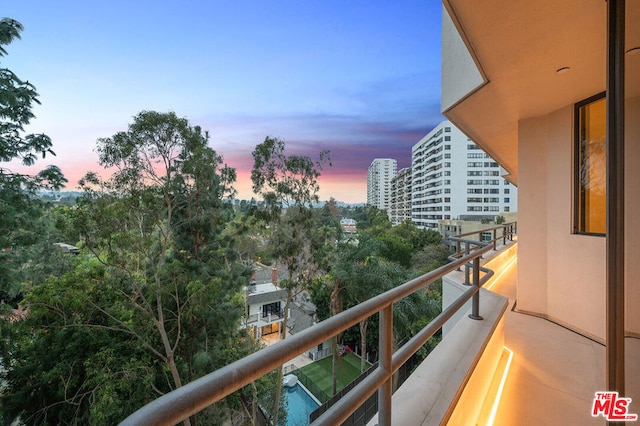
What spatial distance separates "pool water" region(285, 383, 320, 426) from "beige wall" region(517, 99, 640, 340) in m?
14.9

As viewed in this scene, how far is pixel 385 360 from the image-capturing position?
1.09 meters

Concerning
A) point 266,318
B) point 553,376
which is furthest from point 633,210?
point 266,318

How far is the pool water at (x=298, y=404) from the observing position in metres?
15.3

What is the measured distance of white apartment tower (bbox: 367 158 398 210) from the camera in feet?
352

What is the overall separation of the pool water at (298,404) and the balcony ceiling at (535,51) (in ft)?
54.7

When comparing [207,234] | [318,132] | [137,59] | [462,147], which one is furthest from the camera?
[462,147]

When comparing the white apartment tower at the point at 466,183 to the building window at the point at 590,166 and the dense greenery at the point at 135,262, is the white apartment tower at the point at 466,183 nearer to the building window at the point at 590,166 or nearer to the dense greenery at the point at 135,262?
the dense greenery at the point at 135,262

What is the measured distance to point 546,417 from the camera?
2.11 meters

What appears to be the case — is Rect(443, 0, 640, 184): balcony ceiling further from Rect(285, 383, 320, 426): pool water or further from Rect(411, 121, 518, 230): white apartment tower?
Rect(411, 121, 518, 230): white apartment tower

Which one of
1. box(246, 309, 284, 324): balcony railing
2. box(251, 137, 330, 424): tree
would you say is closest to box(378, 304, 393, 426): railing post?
box(251, 137, 330, 424): tree

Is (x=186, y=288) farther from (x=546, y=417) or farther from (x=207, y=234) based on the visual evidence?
(x=546, y=417)

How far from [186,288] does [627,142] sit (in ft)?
38.7

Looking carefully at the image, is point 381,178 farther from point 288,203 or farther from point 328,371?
point 288,203

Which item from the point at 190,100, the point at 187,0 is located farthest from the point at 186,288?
the point at 190,100
